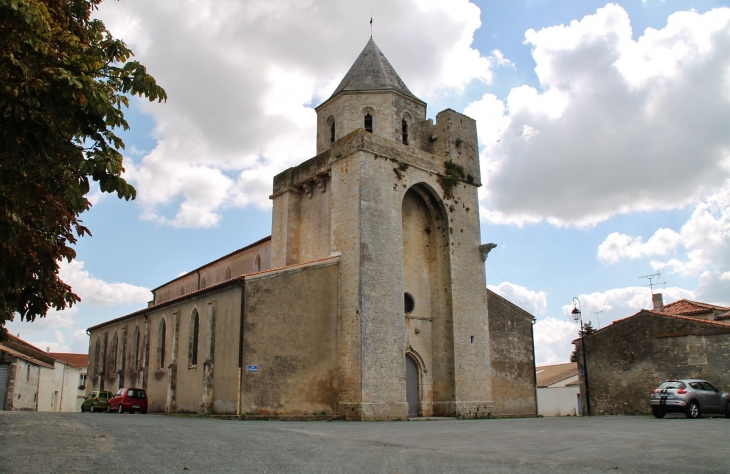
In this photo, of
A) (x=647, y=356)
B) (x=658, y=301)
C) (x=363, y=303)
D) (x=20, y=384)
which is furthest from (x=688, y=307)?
(x=20, y=384)

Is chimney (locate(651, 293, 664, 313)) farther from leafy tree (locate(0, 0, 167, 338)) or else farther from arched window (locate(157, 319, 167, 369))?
leafy tree (locate(0, 0, 167, 338))

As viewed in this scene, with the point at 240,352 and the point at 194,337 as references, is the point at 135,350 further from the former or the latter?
the point at 240,352

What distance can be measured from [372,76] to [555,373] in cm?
4038

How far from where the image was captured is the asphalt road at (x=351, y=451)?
888cm

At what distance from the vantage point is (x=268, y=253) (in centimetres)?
3170

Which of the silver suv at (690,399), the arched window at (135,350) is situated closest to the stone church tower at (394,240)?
the silver suv at (690,399)

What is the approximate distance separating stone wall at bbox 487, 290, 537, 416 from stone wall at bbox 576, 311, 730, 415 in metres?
2.63

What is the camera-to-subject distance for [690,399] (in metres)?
19.9

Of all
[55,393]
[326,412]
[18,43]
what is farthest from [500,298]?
[55,393]

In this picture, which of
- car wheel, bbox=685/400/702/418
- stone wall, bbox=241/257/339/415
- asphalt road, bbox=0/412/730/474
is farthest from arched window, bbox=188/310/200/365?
car wheel, bbox=685/400/702/418

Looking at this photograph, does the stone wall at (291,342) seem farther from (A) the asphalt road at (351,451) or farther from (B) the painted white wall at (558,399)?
(B) the painted white wall at (558,399)

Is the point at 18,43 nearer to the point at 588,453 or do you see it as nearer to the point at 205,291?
the point at 588,453

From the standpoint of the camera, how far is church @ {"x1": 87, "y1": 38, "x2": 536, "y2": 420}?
73.7 feet

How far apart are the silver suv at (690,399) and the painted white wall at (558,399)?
995 inches
